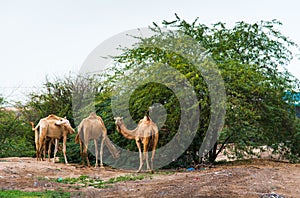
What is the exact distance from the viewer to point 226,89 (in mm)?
14414

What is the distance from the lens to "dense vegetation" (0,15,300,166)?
46.8 feet

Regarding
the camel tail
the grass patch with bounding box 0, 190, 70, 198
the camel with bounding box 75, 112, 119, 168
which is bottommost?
the grass patch with bounding box 0, 190, 70, 198

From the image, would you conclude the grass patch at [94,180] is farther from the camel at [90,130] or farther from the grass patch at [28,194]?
the camel at [90,130]

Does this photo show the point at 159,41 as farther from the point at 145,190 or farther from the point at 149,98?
the point at 145,190

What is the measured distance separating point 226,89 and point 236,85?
35 cm

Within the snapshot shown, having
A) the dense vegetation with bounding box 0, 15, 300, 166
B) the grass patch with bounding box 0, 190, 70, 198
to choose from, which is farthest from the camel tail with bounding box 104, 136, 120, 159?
the grass patch with bounding box 0, 190, 70, 198

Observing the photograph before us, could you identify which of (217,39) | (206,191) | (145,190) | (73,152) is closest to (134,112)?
(73,152)

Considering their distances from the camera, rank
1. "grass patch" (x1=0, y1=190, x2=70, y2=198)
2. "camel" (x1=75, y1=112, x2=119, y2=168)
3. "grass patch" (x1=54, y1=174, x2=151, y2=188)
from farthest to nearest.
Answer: "camel" (x1=75, y1=112, x2=119, y2=168) → "grass patch" (x1=54, y1=174, x2=151, y2=188) → "grass patch" (x1=0, y1=190, x2=70, y2=198)

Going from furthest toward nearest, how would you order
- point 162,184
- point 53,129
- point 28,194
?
point 53,129 → point 162,184 → point 28,194

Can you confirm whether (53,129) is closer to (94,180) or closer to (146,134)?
(146,134)

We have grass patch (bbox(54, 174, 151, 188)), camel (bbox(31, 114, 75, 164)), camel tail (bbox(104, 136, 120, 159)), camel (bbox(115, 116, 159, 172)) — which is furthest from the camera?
camel tail (bbox(104, 136, 120, 159))

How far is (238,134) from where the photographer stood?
1519 cm

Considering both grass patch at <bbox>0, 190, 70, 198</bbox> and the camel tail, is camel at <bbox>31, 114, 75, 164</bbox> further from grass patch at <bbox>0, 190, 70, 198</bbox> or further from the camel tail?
grass patch at <bbox>0, 190, 70, 198</bbox>

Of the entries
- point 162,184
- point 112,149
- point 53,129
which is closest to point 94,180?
point 162,184
